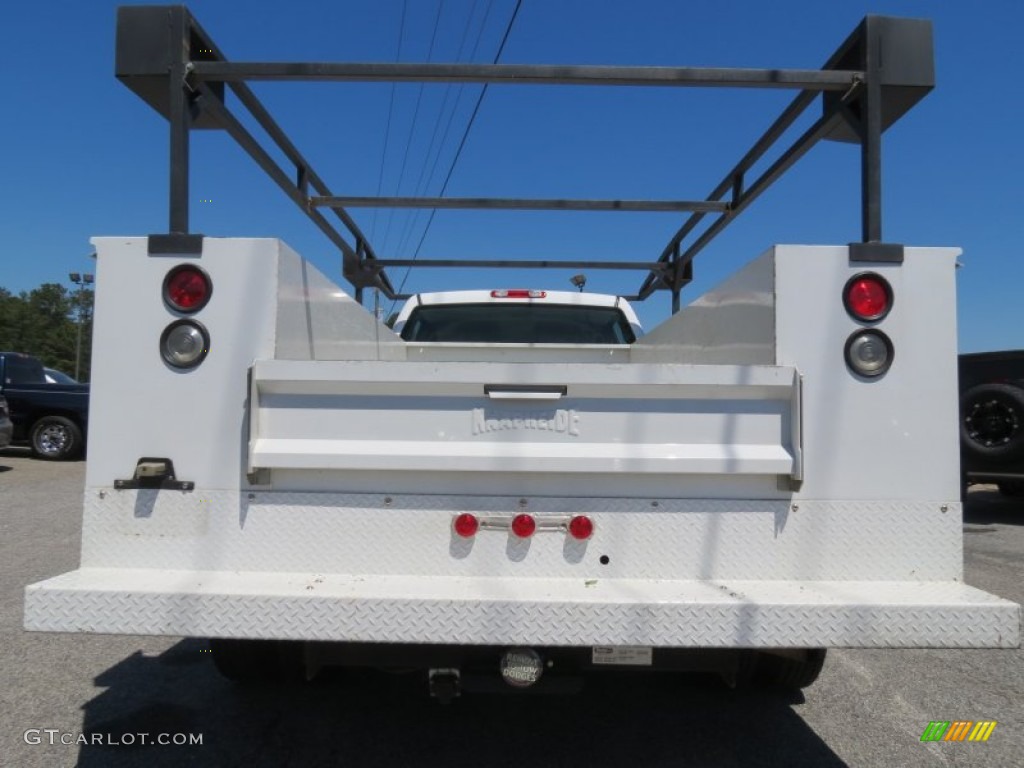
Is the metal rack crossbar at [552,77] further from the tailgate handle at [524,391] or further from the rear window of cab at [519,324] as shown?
the rear window of cab at [519,324]

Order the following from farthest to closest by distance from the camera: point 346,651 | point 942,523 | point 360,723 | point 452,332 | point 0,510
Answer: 1. point 0,510
2. point 452,332
3. point 360,723
4. point 346,651
5. point 942,523

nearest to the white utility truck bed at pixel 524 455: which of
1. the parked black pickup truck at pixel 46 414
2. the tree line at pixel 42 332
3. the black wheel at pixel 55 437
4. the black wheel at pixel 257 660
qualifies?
the black wheel at pixel 257 660

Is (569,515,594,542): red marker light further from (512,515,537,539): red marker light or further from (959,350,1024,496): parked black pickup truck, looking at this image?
(959,350,1024,496): parked black pickup truck

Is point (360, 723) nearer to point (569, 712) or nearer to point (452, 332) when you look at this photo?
point (569, 712)

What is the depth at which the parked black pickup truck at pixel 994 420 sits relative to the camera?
858 cm

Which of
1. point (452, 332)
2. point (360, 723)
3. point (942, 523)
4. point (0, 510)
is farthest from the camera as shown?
point (0, 510)

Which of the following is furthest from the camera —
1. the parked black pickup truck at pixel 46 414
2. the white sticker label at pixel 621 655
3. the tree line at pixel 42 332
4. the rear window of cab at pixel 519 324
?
the tree line at pixel 42 332

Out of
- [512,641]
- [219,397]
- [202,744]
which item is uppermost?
[219,397]

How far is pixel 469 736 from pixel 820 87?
108 inches

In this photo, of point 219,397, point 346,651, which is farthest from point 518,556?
point 219,397

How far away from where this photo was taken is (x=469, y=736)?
3.01 meters

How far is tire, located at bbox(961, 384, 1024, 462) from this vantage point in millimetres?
8539

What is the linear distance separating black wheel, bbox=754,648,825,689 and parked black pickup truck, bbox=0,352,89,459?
43.6 feet

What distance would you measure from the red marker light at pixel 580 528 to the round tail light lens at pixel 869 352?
0.95 m
